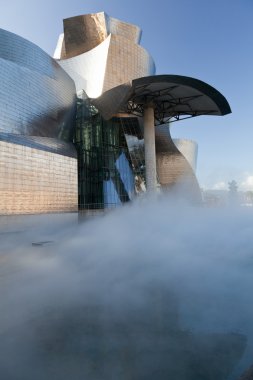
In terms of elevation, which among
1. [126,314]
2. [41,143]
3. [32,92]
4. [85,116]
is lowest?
[126,314]

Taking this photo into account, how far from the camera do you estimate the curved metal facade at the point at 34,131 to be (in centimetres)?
1543

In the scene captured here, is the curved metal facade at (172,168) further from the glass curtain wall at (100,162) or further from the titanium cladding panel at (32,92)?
the titanium cladding panel at (32,92)

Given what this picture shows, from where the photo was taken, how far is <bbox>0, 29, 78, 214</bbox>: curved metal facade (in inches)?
607

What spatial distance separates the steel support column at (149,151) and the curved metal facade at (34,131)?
7.18m

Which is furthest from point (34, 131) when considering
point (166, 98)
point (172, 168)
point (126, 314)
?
point (172, 168)

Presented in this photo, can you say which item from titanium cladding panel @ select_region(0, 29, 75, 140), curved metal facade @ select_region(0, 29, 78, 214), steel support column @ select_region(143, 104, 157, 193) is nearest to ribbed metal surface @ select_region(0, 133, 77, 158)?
curved metal facade @ select_region(0, 29, 78, 214)

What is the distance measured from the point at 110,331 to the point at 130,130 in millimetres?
26776

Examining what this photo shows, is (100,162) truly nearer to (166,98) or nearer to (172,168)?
(166,98)

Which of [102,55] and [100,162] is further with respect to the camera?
[102,55]

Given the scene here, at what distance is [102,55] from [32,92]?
10.4m

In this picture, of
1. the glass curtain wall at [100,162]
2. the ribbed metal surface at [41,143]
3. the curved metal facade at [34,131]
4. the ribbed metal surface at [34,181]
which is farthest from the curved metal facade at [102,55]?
the ribbed metal surface at [34,181]

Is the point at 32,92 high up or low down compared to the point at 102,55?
down

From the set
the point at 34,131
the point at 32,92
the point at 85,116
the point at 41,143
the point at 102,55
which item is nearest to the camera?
the point at 41,143

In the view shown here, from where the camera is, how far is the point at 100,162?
86.2ft
